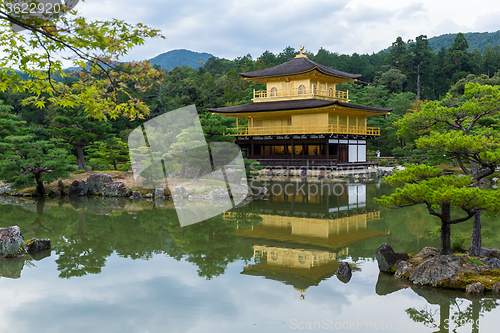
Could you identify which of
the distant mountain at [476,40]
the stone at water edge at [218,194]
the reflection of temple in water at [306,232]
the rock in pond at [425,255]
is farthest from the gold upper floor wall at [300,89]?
the distant mountain at [476,40]

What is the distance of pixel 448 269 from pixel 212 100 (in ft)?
128

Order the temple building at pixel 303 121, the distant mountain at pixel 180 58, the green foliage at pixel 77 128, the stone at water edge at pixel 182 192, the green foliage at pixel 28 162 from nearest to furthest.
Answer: the green foliage at pixel 28 162
the stone at water edge at pixel 182 192
the green foliage at pixel 77 128
the temple building at pixel 303 121
the distant mountain at pixel 180 58

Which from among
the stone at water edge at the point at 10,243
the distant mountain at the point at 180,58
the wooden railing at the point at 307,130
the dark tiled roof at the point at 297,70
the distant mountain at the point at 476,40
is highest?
the distant mountain at the point at 180,58

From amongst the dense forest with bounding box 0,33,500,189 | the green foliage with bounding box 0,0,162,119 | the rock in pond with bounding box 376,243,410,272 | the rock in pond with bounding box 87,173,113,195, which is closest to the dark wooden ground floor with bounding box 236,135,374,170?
the dense forest with bounding box 0,33,500,189

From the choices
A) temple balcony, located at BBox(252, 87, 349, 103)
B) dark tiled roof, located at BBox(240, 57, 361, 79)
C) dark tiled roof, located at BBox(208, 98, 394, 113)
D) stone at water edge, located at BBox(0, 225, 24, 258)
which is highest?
dark tiled roof, located at BBox(240, 57, 361, 79)

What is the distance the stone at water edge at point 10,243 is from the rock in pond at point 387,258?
766 centimetres

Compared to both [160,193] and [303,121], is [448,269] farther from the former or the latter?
[303,121]

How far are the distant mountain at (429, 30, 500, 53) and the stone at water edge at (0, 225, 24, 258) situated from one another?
103 metres

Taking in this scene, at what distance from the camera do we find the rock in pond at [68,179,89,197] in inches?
712

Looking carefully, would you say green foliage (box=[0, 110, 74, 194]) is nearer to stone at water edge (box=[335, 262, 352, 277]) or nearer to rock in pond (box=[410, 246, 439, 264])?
stone at water edge (box=[335, 262, 352, 277])

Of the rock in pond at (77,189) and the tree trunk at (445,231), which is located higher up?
the tree trunk at (445,231)

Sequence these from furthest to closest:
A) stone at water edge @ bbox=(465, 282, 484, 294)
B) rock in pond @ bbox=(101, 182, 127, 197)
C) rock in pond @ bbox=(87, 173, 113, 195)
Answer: rock in pond @ bbox=(87, 173, 113, 195) → rock in pond @ bbox=(101, 182, 127, 197) → stone at water edge @ bbox=(465, 282, 484, 294)

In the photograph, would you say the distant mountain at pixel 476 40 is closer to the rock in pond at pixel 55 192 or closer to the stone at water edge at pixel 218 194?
the stone at water edge at pixel 218 194

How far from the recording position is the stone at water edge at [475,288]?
5840 mm
